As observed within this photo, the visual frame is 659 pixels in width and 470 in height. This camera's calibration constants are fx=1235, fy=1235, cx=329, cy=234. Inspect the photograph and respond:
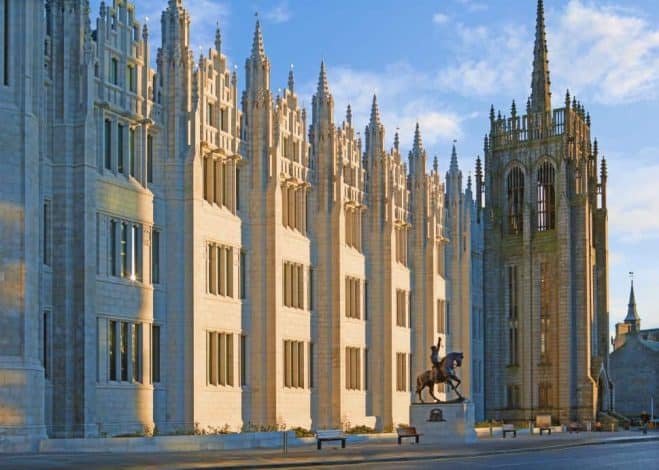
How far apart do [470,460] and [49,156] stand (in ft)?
57.5

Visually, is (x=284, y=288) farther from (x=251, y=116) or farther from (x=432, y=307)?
(x=432, y=307)

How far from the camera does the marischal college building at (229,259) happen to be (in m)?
41.6

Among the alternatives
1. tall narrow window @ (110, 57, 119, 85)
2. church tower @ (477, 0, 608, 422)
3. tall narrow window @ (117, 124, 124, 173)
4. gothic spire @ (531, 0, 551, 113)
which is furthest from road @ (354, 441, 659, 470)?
gothic spire @ (531, 0, 551, 113)

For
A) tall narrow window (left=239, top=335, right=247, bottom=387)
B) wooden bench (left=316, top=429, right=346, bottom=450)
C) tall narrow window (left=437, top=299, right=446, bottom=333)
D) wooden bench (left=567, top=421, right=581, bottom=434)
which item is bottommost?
wooden bench (left=567, top=421, right=581, bottom=434)

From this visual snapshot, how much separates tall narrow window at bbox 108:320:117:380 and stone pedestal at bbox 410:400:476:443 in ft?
47.7

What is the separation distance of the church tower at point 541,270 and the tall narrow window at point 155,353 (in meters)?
44.2

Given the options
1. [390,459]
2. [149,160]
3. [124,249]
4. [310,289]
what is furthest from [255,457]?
[310,289]

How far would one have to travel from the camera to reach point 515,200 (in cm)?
9181

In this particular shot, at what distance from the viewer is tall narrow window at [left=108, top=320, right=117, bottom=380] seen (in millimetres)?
44969

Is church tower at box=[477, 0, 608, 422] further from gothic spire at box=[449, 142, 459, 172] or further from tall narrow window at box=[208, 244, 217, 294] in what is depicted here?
tall narrow window at box=[208, 244, 217, 294]

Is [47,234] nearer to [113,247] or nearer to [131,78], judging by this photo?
Answer: [113,247]

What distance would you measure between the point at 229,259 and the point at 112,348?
9321 millimetres

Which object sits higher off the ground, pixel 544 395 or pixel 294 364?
pixel 294 364

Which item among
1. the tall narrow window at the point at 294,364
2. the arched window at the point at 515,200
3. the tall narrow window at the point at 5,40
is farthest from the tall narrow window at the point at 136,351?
the arched window at the point at 515,200
